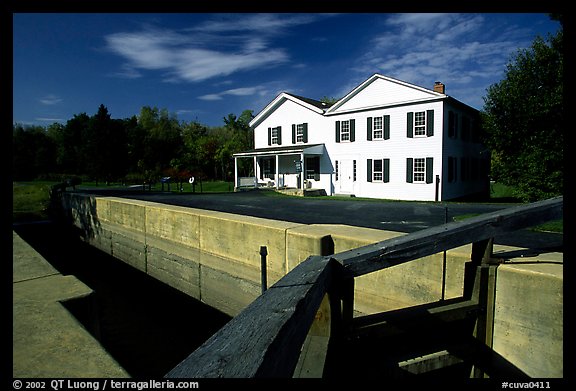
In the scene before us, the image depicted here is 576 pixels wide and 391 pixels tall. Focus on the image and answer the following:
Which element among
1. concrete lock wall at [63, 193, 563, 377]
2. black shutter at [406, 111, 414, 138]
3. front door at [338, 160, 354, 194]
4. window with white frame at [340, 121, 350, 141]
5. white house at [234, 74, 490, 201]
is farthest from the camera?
window with white frame at [340, 121, 350, 141]

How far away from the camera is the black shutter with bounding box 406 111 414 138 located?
67.7ft

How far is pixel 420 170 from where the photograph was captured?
2053 cm

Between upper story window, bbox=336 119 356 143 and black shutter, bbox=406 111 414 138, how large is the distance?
3916 millimetres

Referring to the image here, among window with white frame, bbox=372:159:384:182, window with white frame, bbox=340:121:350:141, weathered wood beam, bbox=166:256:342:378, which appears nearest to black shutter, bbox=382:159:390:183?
window with white frame, bbox=372:159:384:182

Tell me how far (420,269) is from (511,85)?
16531 mm

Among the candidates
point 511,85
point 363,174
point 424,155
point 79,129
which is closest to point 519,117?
point 511,85

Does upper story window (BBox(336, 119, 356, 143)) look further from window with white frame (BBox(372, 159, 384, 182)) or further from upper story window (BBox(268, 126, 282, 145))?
upper story window (BBox(268, 126, 282, 145))

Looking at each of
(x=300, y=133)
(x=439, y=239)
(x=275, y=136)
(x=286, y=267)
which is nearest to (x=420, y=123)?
(x=300, y=133)

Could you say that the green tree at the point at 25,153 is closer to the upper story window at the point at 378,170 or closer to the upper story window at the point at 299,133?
the upper story window at the point at 299,133

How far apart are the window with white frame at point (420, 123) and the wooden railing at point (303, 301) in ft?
61.4

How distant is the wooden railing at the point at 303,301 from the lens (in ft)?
3.64

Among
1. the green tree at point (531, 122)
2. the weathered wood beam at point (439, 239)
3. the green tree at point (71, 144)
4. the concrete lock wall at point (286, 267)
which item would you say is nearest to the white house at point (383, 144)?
the green tree at point (531, 122)

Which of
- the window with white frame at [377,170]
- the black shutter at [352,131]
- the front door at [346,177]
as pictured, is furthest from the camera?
the front door at [346,177]

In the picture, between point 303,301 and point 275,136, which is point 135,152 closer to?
point 275,136
